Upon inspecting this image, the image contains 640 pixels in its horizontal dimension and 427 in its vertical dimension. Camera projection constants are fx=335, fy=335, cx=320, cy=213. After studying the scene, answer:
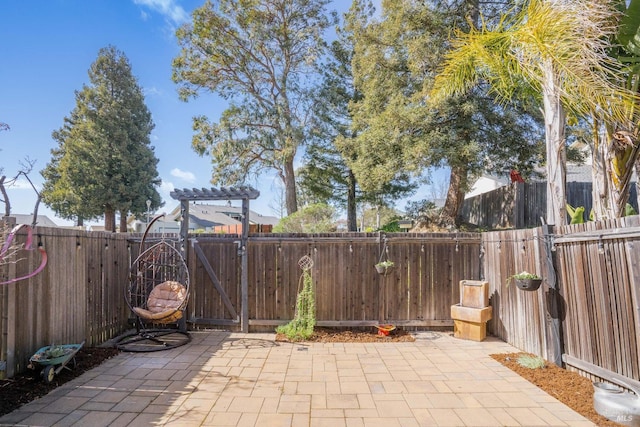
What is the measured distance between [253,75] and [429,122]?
24.9 ft

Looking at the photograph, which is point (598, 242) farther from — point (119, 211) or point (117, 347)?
point (119, 211)

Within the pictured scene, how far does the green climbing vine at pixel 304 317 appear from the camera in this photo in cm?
490

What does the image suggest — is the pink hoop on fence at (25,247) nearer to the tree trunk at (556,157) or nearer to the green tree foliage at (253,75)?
the tree trunk at (556,157)

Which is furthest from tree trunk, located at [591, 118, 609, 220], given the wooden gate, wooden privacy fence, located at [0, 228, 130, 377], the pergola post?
wooden privacy fence, located at [0, 228, 130, 377]

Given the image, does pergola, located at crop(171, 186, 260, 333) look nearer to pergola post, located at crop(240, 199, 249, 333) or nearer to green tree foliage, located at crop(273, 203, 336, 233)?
pergola post, located at crop(240, 199, 249, 333)

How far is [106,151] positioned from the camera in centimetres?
1761

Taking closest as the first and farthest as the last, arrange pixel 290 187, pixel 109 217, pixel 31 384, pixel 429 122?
1. pixel 31 384
2. pixel 429 122
3. pixel 290 187
4. pixel 109 217

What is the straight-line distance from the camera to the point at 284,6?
12.1 m

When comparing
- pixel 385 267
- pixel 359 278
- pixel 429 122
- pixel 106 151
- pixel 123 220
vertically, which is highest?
pixel 106 151

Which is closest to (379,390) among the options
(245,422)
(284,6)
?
(245,422)

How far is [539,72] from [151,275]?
6089 mm

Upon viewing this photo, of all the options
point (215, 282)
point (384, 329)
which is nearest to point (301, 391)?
point (384, 329)

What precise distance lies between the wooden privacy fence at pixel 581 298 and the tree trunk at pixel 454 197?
149 inches

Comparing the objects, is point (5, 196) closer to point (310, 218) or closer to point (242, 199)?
point (242, 199)
